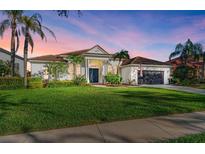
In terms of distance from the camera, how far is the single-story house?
18.4 m

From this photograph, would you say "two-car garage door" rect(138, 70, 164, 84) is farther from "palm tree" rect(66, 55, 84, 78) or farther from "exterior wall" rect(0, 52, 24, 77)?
"exterior wall" rect(0, 52, 24, 77)

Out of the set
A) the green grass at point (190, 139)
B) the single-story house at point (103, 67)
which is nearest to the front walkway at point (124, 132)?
the green grass at point (190, 139)

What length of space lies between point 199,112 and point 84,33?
7.53 metres

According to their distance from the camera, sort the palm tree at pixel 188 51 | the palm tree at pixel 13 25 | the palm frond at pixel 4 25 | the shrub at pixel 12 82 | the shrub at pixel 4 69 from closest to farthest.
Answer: the shrub at pixel 12 82 → the palm tree at pixel 13 25 → the palm frond at pixel 4 25 → the shrub at pixel 4 69 → the palm tree at pixel 188 51

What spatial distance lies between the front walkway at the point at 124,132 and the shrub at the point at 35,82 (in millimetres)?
11333

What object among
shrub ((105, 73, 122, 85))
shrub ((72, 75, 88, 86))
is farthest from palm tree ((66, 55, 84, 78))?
shrub ((105, 73, 122, 85))

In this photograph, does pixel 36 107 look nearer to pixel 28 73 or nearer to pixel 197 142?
pixel 197 142

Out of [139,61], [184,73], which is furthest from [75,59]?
[184,73]

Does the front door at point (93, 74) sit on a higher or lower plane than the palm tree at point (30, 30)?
lower

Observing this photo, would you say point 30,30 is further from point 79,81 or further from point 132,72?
point 132,72

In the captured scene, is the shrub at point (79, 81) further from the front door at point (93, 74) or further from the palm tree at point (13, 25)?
the palm tree at point (13, 25)

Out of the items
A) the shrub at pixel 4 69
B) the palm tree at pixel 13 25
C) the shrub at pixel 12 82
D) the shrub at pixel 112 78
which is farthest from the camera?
the shrub at pixel 112 78

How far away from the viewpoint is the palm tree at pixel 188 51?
21562mm

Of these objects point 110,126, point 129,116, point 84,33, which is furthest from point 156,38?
point 110,126
